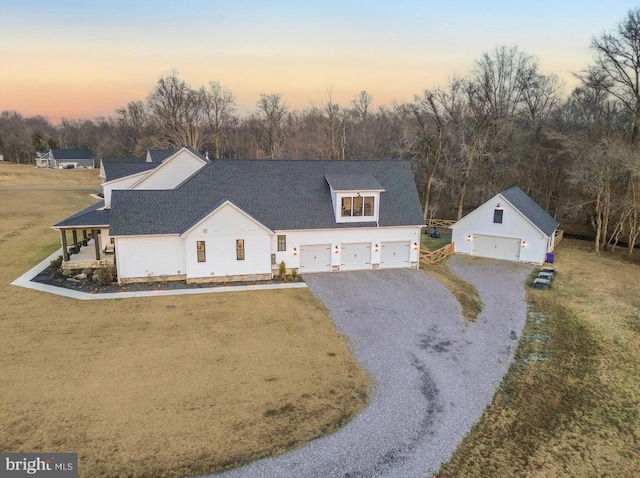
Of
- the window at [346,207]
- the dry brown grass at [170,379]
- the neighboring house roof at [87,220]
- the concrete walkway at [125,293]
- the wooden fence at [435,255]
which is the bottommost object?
the dry brown grass at [170,379]

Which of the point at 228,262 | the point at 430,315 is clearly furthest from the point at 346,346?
the point at 228,262

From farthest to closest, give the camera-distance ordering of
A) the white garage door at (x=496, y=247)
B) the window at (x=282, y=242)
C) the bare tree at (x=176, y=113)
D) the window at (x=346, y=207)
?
the bare tree at (x=176, y=113), the white garage door at (x=496, y=247), the window at (x=346, y=207), the window at (x=282, y=242)

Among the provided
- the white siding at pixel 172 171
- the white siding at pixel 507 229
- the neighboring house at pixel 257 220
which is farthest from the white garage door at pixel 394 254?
the white siding at pixel 172 171

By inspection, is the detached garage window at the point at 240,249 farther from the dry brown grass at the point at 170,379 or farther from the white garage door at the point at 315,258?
the white garage door at the point at 315,258

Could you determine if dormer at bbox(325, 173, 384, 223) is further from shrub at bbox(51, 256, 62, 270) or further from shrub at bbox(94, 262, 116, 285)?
shrub at bbox(51, 256, 62, 270)

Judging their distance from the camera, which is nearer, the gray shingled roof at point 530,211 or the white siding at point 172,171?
the gray shingled roof at point 530,211

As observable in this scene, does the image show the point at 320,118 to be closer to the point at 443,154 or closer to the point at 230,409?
the point at 443,154

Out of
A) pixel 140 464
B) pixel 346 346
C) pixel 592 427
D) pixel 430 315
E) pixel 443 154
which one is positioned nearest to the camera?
pixel 140 464

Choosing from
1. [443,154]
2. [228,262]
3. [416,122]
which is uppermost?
[416,122]
